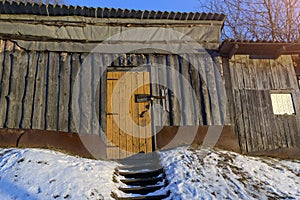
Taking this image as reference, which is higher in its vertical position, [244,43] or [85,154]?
[244,43]

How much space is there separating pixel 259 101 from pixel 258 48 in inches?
56.9

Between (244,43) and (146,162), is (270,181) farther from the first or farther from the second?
(244,43)

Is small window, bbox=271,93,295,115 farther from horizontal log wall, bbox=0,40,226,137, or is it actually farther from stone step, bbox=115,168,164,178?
stone step, bbox=115,168,164,178

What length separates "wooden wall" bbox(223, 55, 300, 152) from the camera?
24.1 ft

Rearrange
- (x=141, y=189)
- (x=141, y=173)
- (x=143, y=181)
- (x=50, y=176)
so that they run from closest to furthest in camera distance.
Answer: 1. (x=50, y=176)
2. (x=141, y=189)
3. (x=143, y=181)
4. (x=141, y=173)

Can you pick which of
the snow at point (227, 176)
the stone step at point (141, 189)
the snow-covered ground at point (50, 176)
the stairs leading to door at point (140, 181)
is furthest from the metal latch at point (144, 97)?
the stone step at point (141, 189)

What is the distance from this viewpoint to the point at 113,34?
7.64 meters

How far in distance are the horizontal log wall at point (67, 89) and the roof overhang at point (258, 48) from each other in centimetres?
50

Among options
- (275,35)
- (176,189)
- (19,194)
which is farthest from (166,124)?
(275,35)

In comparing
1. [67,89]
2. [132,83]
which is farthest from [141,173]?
[67,89]

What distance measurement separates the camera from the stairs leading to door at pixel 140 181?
15.9 feet

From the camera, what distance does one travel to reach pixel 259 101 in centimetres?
762

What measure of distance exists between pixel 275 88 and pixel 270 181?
10.4 feet

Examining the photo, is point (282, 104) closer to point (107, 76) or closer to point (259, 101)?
point (259, 101)
